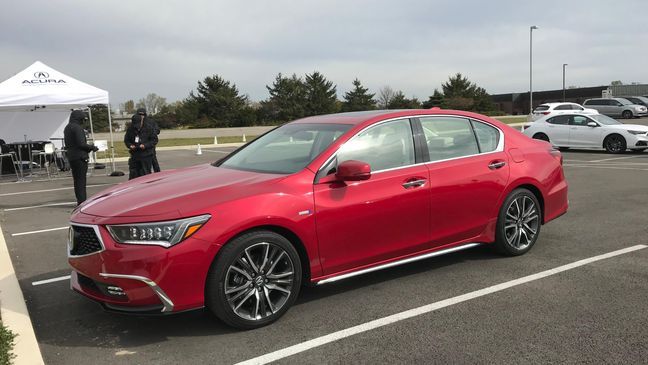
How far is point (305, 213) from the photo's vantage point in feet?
12.6

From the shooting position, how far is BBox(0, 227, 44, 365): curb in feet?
11.1

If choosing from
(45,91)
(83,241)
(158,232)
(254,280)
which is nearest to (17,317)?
(83,241)

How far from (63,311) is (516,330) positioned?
3635 mm

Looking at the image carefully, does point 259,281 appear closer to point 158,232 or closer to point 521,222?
point 158,232

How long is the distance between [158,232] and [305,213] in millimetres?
1068

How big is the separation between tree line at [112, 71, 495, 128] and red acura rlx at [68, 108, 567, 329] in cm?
5704

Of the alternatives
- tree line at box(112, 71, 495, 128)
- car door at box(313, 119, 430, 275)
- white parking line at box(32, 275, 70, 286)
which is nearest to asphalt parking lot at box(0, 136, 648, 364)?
white parking line at box(32, 275, 70, 286)

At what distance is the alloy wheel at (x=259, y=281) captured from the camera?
144 inches

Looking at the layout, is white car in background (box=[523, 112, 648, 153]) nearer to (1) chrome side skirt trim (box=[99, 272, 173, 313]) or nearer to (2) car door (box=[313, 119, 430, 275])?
(2) car door (box=[313, 119, 430, 275])

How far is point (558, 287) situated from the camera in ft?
14.4

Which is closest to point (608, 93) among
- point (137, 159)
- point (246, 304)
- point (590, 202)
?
point (590, 202)

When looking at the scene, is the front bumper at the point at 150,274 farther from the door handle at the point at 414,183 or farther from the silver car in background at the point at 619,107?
the silver car in background at the point at 619,107

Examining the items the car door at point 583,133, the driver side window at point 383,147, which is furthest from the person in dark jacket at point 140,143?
the car door at point 583,133

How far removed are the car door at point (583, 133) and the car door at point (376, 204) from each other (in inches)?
590
